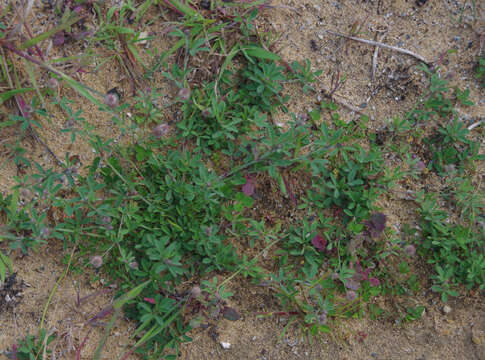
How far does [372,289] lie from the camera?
107 inches

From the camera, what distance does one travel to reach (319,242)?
2.70 meters

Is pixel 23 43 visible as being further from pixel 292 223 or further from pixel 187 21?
pixel 292 223

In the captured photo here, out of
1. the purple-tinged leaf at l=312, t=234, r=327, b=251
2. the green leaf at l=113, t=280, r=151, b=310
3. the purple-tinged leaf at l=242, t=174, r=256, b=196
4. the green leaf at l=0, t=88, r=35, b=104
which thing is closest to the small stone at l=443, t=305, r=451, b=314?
the purple-tinged leaf at l=312, t=234, r=327, b=251

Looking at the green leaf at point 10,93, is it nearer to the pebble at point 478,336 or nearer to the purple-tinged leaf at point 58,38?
the purple-tinged leaf at point 58,38

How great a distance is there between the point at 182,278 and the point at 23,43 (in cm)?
184

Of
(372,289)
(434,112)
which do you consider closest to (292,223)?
(372,289)

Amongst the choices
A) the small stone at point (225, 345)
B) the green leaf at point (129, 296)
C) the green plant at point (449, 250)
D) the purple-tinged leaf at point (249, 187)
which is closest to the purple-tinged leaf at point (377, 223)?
the green plant at point (449, 250)

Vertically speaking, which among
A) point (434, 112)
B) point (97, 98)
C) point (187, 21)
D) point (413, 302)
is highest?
point (187, 21)

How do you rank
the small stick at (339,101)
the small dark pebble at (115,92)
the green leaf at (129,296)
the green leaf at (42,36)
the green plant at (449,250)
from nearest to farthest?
1. the green leaf at (129,296)
2. the green leaf at (42,36)
3. the green plant at (449,250)
4. the small dark pebble at (115,92)
5. the small stick at (339,101)

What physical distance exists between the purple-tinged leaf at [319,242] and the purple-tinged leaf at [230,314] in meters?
0.67

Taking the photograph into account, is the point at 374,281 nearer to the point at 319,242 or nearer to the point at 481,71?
the point at 319,242

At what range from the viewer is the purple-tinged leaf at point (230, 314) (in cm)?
260

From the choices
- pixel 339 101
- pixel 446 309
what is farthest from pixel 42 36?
pixel 446 309

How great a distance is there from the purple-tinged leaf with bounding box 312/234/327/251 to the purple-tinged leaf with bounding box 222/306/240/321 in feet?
2.21
